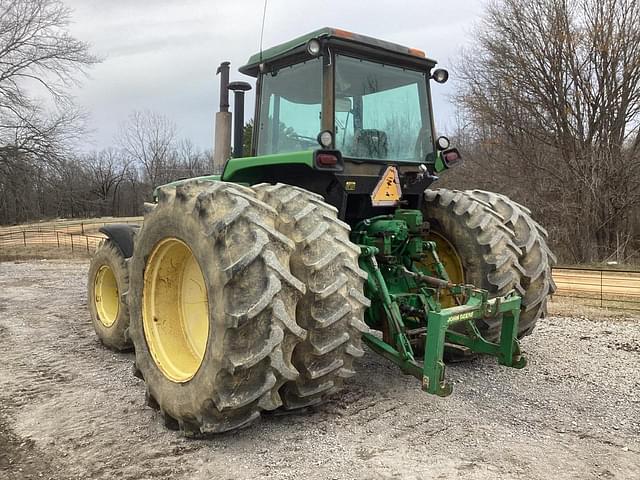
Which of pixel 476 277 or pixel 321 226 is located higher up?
pixel 321 226

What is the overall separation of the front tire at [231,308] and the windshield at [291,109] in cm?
103

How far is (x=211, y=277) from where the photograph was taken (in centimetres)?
315

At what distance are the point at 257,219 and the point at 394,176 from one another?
151 centimetres

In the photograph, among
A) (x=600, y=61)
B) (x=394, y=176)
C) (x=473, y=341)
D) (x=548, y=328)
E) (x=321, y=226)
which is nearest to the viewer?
(x=321, y=226)

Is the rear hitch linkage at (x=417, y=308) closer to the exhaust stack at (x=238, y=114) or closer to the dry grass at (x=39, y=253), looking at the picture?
the exhaust stack at (x=238, y=114)

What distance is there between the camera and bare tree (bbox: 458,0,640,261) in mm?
16672

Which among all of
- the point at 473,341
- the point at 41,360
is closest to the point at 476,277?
the point at 473,341

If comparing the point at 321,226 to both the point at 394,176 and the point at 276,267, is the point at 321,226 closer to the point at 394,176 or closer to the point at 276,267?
the point at 276,267

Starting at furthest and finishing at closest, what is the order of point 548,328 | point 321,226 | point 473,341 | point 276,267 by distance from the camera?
point 548,328
point 473,341
point 321,226
point 276,267

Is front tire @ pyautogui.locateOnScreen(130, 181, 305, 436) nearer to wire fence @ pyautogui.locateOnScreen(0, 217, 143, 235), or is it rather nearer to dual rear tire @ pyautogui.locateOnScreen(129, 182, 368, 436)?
dual rear tire @ pyautogui.locateOnScreen(129, 182, 368, 436)

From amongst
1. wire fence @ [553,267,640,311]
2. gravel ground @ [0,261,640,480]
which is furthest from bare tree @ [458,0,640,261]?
gravel ground @ [0,261,640,480]

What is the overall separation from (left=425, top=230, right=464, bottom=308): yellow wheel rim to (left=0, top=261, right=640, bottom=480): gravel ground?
61 cm

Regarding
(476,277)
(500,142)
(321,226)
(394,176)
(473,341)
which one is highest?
(500,142)

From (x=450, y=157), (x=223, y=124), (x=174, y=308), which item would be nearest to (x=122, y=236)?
(x=223, y=124)
